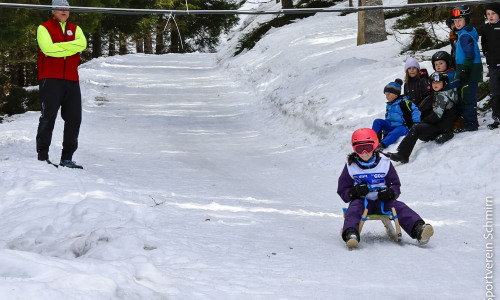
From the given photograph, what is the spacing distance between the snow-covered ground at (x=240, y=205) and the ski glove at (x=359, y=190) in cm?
45

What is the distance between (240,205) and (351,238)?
2.06m

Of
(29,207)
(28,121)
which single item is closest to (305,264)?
(29,207)

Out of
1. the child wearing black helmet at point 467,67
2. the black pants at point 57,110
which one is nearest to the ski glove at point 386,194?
the child wearing black helmet at point 467,67

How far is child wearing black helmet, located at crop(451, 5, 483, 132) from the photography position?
858 cm

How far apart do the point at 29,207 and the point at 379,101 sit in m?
7.17

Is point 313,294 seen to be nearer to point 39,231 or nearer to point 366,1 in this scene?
point 39,231

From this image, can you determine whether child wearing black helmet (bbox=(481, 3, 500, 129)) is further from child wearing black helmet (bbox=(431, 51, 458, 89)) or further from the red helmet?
the red helmet

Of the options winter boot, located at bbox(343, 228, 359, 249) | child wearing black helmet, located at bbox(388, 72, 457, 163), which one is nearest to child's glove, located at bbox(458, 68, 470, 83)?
child wearing black helmet, located at bbox(388, 72, 457, 163)

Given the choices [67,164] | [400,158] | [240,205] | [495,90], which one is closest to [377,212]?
[240,205]

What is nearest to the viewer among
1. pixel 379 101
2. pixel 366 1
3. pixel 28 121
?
pixel 379 101

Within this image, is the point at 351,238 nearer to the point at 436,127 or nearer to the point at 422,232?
the point at 422,232

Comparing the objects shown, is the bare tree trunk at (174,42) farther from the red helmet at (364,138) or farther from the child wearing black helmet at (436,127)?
the red helmet at (364,138)

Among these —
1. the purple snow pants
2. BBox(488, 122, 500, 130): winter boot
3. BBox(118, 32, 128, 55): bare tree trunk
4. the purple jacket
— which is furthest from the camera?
BBox(118, 32, 128, 55): bare tree trunk

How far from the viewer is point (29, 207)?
592 centimetres
